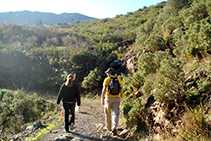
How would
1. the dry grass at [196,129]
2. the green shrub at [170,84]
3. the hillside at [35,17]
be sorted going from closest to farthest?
the dry grass at [196,129]
the green shrub at [170,84]
the hillside at [35,17]

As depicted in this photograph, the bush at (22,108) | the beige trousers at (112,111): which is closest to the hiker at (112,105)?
the beige trousers at (112,111)

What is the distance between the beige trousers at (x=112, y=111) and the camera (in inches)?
153


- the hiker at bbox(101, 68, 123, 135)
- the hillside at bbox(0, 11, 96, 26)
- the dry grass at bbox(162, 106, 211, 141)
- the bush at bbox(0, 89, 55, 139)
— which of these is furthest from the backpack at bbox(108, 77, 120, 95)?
the hillside at bbox(0, 11, 96, 26)

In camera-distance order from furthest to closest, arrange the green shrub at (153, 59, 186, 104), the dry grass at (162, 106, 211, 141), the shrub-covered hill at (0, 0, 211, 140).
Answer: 1. the green shrub at (153, 59, 186, 104)
2. the shrub-covered hill at (0, 0, 211, 140)
3. the dry grass at (162, 106, 211, 141)

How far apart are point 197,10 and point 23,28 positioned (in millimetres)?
22355

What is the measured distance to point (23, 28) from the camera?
20672mm

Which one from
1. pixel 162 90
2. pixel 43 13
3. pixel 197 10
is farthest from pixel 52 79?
pixel 43 13

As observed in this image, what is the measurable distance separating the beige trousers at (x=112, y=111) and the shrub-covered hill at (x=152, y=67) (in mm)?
445

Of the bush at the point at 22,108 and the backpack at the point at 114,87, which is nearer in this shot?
the backpack at the point at 114,87

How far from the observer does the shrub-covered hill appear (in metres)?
3.17

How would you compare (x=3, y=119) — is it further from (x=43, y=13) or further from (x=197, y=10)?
(x=43, y=13)

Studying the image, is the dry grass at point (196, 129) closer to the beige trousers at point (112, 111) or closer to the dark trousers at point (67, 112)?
the beige trousers at point (112, 111)

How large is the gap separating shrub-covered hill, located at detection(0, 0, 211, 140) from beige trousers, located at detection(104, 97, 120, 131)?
44 cm

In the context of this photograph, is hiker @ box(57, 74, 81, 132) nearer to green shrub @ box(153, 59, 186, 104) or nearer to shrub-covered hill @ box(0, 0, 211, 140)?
shrub-covered hill @ box(0, 0, 211, 140)
